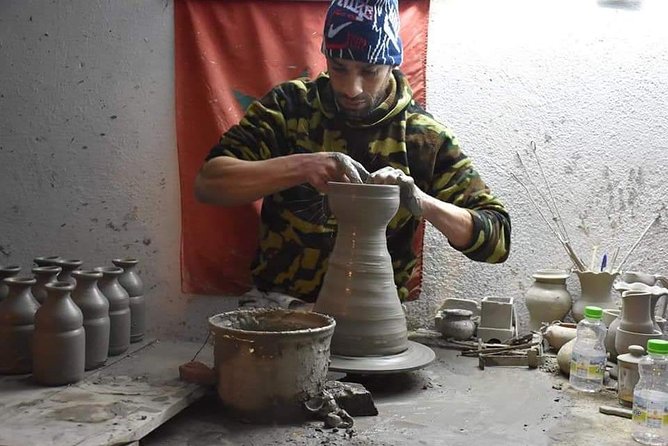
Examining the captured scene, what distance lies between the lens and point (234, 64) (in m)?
3.16

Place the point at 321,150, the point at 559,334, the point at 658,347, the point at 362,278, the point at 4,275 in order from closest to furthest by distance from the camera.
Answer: the point at 658,347, the point at 362,278, the point at 4,275, the point at 559,334, the point at 321,150

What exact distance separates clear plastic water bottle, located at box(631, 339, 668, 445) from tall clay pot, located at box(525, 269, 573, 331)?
942mm

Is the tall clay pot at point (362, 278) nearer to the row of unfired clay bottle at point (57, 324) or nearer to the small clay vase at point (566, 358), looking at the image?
the small clay vase at point (566, 358)

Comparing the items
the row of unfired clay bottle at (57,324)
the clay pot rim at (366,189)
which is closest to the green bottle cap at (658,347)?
the clay pot rim at (366,189)

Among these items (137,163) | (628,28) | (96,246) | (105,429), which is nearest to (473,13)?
(628,28)

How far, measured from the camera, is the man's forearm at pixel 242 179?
263 centimetres

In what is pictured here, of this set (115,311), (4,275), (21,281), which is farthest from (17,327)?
(115,311)

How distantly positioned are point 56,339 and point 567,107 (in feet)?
7.70

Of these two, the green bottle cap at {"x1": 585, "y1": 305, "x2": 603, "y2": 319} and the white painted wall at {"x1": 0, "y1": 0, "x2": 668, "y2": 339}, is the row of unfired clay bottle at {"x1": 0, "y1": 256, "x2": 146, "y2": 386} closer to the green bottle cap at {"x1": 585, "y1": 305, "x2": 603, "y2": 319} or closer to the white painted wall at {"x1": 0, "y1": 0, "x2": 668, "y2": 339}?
the white painted wall at {"x1": 0, "y1": 0, "x2": 668, "y2": 339}

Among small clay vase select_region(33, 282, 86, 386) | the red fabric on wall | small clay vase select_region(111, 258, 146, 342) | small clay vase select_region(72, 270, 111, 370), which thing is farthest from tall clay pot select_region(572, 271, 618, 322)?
small clay vase select_region(33, 282, 86, 386)

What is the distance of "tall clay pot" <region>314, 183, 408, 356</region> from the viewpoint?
2.19m

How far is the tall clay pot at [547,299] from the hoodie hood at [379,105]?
96cm

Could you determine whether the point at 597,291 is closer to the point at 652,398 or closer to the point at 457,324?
the point at 457,324

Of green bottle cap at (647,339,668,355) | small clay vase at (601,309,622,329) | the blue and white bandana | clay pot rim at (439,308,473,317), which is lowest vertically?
clay pot rim at (439,308,473,317)
